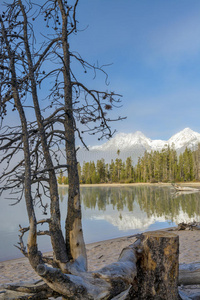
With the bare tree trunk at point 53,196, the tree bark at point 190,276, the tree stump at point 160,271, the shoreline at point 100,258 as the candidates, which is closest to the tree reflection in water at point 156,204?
the shoreline at point 100,258

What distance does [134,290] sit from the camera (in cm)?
288

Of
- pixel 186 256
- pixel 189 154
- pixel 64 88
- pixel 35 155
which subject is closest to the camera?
pixel 64 88

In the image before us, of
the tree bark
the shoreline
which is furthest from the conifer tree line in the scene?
the tree bark

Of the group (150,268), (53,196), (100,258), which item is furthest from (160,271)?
(100,258)

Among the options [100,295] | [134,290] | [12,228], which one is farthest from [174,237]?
[12,228]

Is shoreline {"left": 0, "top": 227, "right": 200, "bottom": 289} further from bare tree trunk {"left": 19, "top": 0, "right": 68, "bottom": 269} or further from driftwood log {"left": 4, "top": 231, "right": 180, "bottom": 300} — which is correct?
driftwood log {"left": 4, "top": 231, "right": 180, "bottom": 300}

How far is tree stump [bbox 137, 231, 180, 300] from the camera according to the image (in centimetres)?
284

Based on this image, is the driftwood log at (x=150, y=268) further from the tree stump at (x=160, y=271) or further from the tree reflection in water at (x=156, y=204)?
the tree reflection in water at (x=156, y=204)

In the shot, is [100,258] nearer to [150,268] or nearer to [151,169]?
[150,268]

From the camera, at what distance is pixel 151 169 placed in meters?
74.4

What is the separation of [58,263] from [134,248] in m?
1.10

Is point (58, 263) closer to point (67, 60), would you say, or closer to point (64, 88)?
point (64, 88)

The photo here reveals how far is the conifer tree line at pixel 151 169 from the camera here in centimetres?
6756

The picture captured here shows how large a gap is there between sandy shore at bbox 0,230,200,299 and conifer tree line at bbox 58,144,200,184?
58.4 m
